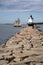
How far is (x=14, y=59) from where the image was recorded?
18.8 m

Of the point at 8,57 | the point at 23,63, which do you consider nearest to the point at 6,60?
the point at 8,57

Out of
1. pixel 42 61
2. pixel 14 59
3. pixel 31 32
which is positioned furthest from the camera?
pixel 31 32

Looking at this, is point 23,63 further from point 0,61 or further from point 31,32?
point 31,32

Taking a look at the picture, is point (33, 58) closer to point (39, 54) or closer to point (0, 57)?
point (39, 54)

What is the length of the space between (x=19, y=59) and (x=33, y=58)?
1149 mm

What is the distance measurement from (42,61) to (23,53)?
2585 mm

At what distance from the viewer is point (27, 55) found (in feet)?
62.5

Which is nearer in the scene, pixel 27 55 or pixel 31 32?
Result: pixel 27 55

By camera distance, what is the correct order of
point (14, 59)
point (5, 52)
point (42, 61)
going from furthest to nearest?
point (5, 52) < point (14, 59) < point (42, 61)

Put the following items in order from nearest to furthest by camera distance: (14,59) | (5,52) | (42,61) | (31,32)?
(42,61) → (14,59) → (5,52) → (31,32)

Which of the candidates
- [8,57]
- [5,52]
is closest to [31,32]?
[5,52]

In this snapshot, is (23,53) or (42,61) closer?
(42,61)

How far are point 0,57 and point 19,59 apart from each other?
1.84 meters

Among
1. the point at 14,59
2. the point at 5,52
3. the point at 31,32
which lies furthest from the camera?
the point at 31,32
